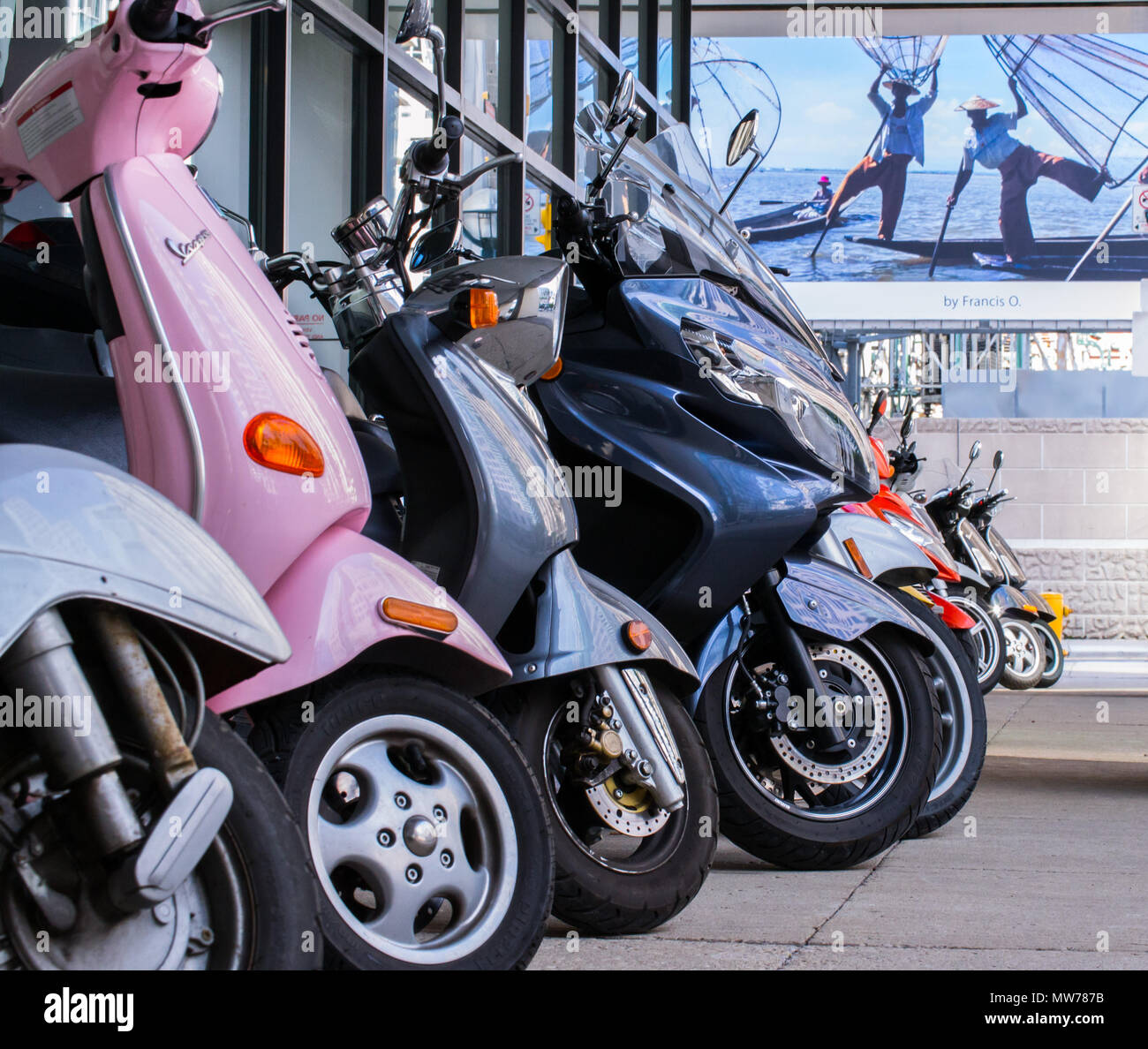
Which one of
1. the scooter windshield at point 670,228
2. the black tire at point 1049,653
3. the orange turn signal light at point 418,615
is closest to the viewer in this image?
the orange turn signal light at point 418,615

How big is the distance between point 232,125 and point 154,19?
15.2 ft

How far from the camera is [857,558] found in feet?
15.5

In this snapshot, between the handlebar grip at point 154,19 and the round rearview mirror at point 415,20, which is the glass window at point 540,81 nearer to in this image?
the round rearview mirror at point 415,20

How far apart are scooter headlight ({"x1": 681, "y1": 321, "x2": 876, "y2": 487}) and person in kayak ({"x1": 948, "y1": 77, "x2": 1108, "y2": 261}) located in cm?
2705

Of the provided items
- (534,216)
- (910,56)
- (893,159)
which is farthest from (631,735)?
(910,56)

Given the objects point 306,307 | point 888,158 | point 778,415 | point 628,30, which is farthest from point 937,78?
point 778,415

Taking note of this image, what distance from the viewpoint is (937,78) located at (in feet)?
98.7

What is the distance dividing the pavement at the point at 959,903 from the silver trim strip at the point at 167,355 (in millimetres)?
974

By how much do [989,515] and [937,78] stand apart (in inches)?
816

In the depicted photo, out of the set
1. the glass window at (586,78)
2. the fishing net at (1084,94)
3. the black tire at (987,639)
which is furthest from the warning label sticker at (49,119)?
the fishing net at (1084,94)

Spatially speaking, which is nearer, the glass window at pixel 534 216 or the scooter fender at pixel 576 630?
the scooter fender at pixel 576 630

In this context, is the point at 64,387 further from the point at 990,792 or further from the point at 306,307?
the point at 306,307

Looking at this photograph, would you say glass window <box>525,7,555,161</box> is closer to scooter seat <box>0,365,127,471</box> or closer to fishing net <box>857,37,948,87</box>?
scooter seat <box>0,365,127,471</box>

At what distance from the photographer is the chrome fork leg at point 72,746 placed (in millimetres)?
1580
